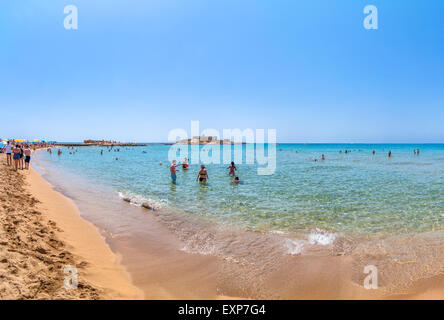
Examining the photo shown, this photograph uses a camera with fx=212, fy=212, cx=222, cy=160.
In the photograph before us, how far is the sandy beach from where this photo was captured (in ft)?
11.1

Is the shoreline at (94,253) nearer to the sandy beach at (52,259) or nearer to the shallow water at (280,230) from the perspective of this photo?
the sandy beach at (52,259)

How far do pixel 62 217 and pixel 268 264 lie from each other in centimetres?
780

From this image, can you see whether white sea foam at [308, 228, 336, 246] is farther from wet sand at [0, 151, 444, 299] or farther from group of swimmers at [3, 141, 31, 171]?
group of swimmers at [3, 141, 31, 171]

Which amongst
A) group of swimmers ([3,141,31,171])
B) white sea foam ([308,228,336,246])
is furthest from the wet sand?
group of swimmers ([3,141,31,171])

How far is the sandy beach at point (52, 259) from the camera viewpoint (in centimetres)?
340

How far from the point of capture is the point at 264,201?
10992 millimetres

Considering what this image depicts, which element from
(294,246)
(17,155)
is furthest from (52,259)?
(17,155)

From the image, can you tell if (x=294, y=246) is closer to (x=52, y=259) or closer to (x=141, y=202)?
(x=52, y=259)

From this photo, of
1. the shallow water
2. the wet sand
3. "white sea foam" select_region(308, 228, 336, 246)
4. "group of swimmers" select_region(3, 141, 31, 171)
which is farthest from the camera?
"group of swimmers" select_region(3, 141, 31, 171)

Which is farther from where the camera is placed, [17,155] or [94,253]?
[17,155]

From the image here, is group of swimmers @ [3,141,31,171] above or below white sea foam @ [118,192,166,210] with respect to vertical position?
above

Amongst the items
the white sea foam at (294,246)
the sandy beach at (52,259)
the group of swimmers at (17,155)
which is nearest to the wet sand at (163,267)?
the sandy beach at (52,259)

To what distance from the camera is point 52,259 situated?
4.52m
